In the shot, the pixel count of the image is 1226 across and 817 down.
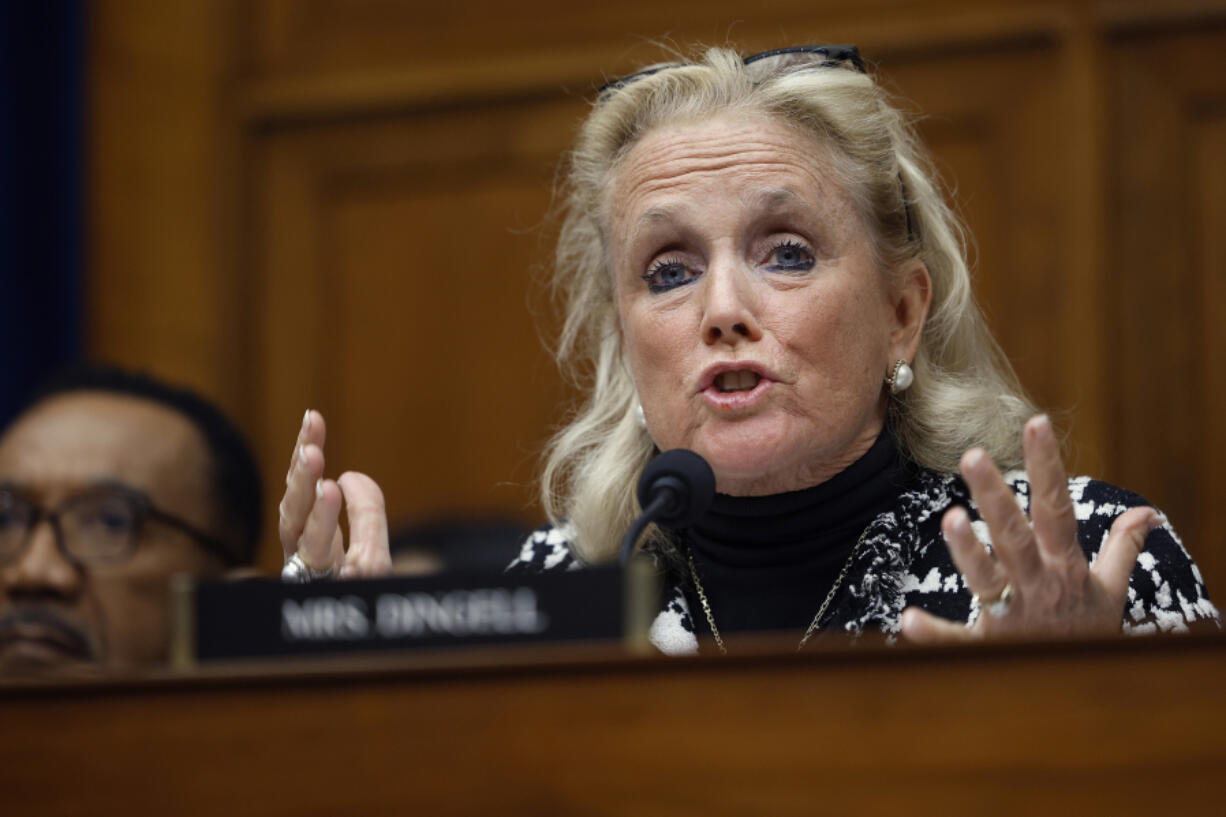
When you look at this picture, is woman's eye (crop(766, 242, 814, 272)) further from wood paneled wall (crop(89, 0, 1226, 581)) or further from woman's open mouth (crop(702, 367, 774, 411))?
wood paneled wall (crop(89, 0, 1226, 581))

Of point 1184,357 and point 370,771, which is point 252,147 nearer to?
point 1184,357

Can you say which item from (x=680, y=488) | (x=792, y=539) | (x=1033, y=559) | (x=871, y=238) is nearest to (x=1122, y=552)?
(x=1033, y=559)

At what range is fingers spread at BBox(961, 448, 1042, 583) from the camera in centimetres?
139

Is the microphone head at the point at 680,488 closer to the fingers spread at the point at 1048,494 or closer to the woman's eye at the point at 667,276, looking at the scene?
the fingers spread at the point at 1048,494

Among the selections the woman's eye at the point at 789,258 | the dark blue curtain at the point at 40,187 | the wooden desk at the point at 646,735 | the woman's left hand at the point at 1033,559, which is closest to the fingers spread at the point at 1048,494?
the woman's left hand at the point at 1033,559

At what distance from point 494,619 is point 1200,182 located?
2.62 m

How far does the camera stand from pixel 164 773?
1051 mm

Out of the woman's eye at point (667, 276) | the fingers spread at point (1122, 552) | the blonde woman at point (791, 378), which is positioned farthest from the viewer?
the woman's eye at point (667, 276)

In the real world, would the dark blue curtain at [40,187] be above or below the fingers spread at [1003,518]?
above

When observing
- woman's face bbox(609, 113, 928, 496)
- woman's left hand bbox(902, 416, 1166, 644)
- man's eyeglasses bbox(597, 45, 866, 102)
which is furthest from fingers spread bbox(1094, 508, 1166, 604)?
man's eyeglasses bbox(597, 45, 866, 102)

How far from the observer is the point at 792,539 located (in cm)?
201

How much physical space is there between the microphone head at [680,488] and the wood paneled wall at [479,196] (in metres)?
1.82

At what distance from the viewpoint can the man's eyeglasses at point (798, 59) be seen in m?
2.13

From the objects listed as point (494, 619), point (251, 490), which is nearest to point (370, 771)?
point (494, 619)
